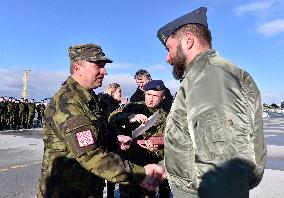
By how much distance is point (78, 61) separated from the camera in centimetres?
305

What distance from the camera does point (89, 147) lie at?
260 centimetres

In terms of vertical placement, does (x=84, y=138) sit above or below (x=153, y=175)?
above

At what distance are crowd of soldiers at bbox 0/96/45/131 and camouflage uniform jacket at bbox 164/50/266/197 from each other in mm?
19620

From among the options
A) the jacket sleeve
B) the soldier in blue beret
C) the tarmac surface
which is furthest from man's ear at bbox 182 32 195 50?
the tarmac surface

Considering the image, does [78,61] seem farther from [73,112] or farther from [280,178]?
[280,178]

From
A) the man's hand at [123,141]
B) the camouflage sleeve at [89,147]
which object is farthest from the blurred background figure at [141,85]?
the camouflage sleeve at [89,147]

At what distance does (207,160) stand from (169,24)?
0.86 metres

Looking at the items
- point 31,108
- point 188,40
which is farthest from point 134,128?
point 31,108

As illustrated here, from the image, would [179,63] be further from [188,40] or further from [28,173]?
[28,173]

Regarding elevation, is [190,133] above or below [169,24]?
below

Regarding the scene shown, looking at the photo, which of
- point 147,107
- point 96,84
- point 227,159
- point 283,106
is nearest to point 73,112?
point 96,84

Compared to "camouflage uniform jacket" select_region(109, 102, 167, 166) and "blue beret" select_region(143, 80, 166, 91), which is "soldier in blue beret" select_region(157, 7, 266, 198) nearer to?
"camouflage uniform jacket" select_region(109, 102, 167, 166)

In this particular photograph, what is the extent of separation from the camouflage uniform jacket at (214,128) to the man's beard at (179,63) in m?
0.13

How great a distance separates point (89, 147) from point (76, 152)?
0.10 metres
